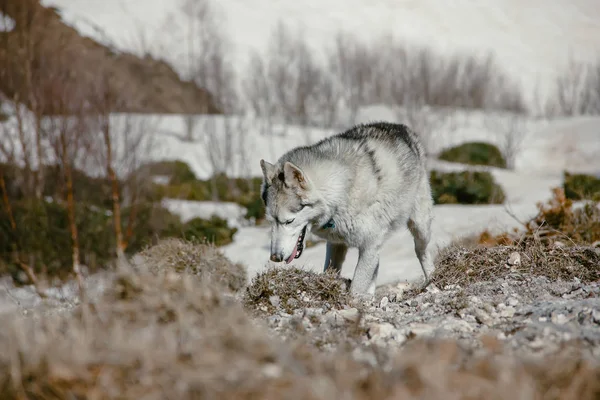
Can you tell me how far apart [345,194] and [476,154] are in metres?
24.1

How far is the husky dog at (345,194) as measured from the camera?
498 cm

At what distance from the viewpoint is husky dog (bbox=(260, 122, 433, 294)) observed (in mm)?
4984

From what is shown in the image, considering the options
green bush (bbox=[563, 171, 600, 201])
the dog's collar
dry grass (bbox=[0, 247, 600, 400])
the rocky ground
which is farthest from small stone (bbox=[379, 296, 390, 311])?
green bush (bbox=[563, 171, 600, 201])

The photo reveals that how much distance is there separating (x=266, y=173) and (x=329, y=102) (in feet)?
90.5

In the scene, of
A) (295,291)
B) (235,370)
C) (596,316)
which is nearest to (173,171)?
(295,291)

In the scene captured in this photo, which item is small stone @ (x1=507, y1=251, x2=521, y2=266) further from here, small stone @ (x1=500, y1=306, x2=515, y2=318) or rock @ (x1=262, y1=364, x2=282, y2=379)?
rock @ (x1=262, y1=364, x2=282, y2=379)

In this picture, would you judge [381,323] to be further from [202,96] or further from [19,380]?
[202,96]

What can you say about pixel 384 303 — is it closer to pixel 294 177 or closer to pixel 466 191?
pixel 294 177

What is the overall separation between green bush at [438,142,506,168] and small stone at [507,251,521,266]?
850 inches

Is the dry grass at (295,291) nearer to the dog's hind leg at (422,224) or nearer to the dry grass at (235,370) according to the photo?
the dog's hind leg at (422,224)

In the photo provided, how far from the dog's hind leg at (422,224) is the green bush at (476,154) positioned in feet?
67.2

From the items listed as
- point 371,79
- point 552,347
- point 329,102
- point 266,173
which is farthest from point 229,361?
point 371,79

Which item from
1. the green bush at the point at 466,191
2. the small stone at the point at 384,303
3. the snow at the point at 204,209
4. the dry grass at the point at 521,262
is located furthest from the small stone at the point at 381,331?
the green bush at the point at 466,191

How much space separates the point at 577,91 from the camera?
40.1 metres
